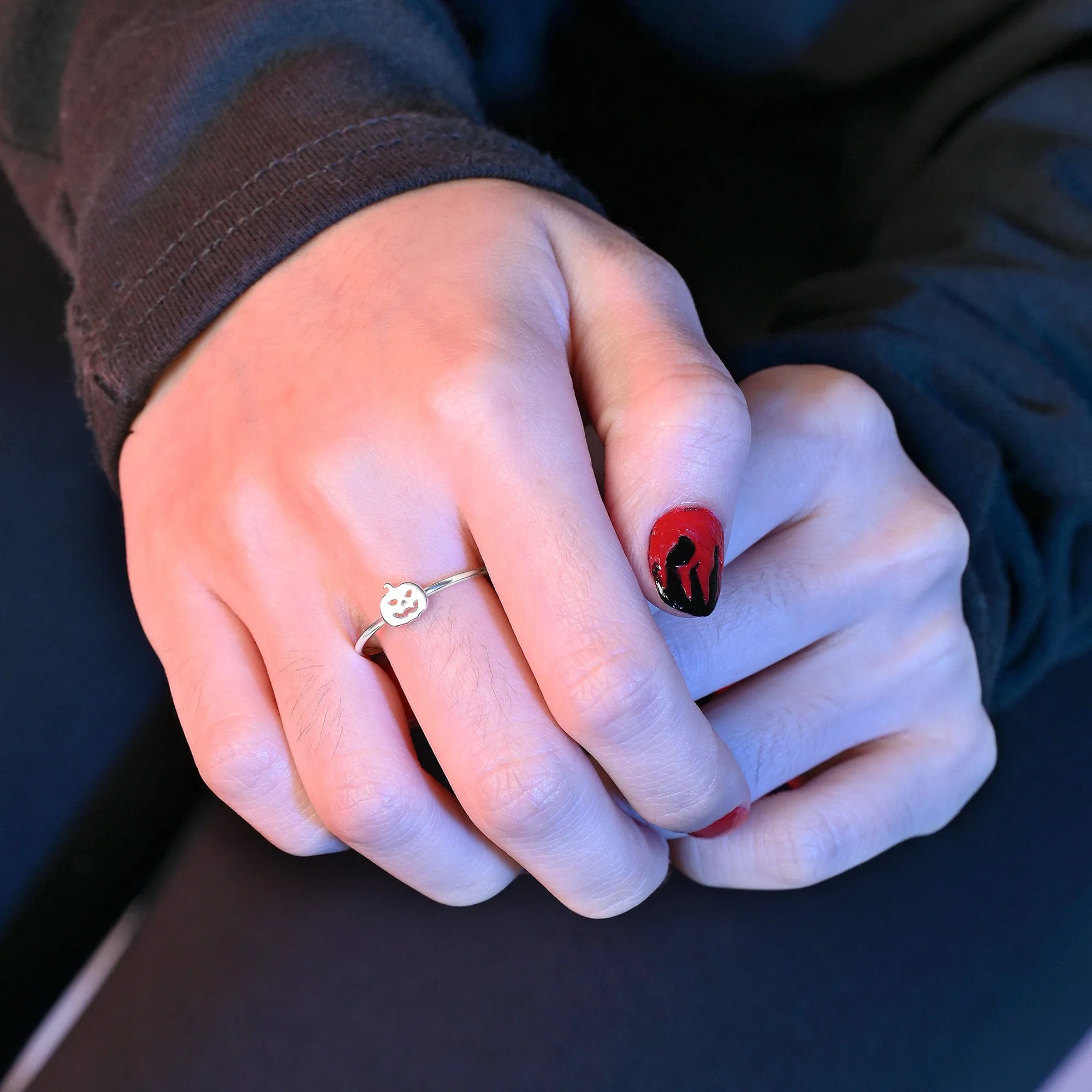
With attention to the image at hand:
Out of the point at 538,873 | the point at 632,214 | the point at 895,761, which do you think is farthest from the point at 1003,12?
the point at 538,873

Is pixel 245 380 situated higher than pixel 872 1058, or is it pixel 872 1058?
pixel 245 380

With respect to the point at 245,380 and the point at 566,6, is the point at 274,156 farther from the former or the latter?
the point at 566,6

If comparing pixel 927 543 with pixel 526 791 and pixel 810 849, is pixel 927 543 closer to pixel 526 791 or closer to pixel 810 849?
pixel 810 849

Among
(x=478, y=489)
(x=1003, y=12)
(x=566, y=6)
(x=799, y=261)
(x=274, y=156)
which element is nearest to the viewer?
(x=478, y=489)

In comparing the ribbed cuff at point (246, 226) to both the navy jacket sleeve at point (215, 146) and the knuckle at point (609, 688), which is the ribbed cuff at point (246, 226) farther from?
the knuckle at point (609, 688)

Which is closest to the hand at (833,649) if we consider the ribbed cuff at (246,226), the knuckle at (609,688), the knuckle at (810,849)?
the knuckle at (810,849)
